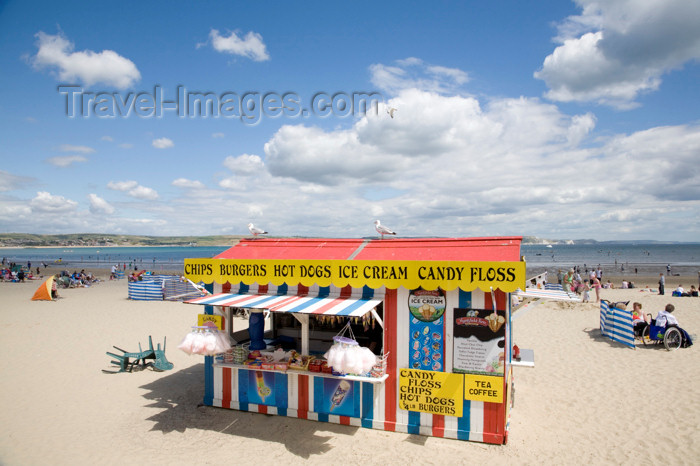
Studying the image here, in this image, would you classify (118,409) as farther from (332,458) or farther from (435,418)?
(435,418)

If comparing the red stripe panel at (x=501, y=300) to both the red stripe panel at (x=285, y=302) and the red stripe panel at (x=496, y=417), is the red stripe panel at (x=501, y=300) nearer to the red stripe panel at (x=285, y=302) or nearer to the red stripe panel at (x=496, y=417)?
the red stripe panel at (x=496, y=417)

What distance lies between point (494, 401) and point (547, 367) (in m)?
5.82

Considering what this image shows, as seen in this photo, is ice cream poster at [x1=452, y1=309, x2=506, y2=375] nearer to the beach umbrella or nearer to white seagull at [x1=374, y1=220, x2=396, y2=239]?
white seagull at [x1=374, y1=220, x2=396, y2=239]

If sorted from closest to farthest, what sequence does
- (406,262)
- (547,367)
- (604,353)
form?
(406,262) < (547,367) < (604,353)

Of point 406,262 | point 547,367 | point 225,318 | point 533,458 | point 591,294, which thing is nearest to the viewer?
point 533,458

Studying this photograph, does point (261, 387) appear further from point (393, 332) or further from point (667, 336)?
point (667, 336)

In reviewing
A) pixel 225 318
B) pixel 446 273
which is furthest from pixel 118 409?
pixel 446 273

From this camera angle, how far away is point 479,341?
7090 millimetres

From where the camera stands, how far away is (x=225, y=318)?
8.72m

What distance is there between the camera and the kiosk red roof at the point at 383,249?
25.0ft

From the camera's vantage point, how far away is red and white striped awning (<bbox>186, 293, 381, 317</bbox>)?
6891 millimetres

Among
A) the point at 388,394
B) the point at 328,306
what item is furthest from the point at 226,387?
the point at 388,394

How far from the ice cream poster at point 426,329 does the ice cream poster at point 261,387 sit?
9.28 ft

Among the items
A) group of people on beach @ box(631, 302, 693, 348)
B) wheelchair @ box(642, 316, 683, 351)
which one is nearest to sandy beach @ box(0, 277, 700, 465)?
wheelchair @ box(642, 316, 683, 351)
